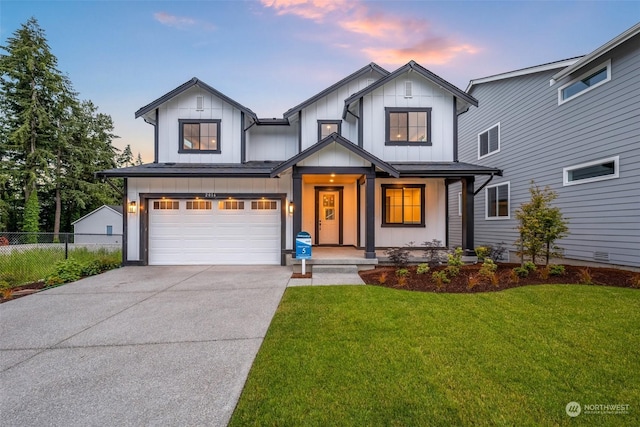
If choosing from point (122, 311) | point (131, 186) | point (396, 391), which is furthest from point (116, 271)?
point (396, 391)

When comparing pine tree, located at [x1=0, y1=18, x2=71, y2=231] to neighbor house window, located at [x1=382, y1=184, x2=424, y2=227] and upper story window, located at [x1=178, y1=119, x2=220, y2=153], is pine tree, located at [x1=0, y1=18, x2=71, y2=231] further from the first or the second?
neighbor house window, located at [x1=382, y1=184, x2=424, y2=227]

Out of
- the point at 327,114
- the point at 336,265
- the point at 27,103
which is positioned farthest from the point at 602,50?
the point at 27,103

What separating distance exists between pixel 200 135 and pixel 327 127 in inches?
186

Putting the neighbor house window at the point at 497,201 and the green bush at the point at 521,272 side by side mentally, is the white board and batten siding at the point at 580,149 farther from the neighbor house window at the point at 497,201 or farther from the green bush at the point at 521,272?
the green bush at the point at 521,272

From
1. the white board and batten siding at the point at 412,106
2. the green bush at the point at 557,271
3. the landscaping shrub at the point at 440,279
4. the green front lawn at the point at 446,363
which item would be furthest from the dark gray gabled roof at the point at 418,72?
the green front lawn at the point at 446,363

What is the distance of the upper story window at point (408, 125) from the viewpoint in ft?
32.0

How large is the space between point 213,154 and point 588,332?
10.5 meters

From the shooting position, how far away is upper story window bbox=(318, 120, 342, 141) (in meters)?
10.3

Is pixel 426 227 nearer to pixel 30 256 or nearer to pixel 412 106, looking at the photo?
pixel 412 106

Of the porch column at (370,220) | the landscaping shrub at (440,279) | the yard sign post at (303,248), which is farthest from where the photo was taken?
the porch column at (370,220)

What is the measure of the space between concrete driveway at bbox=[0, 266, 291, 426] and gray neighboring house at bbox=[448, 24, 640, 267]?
29.4ft

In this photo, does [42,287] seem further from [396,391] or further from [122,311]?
[396,391]

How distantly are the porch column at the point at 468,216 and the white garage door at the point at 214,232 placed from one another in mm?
6150

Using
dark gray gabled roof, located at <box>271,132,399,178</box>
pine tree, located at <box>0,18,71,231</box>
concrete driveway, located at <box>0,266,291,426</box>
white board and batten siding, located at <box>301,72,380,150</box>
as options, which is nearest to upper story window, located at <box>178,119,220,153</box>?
white board and batten siding, located at <box>301,72,380,150</box>
